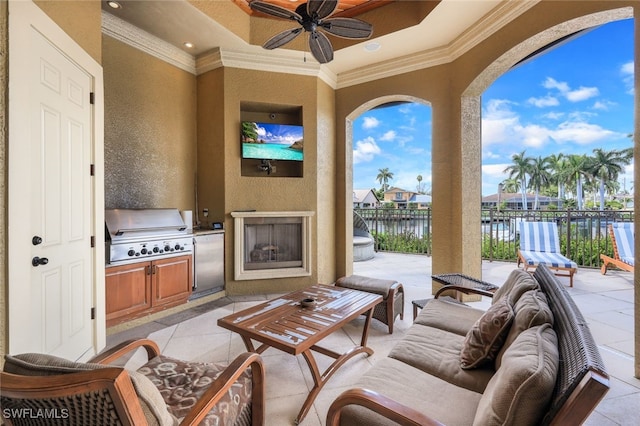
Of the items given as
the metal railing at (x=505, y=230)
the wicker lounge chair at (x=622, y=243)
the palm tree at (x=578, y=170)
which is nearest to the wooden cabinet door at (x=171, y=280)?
the metal railing at (x=505, y=230)

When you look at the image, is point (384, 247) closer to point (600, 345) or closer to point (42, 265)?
point (600, 345)

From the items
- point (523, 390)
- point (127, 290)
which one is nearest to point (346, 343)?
point (523, 390)

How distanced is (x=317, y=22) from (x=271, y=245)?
9.80 ft

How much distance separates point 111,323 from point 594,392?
11.7 feet

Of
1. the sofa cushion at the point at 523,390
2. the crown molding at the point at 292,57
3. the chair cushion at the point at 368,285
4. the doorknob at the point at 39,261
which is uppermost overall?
the crown molding at the point at 292,57

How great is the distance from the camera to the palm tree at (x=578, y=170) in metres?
18.5

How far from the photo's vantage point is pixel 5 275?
1.61m

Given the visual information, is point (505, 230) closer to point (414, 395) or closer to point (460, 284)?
point (460, 284)

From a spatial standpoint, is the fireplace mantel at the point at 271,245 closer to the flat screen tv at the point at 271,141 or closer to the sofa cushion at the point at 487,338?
the flat screen tv at the point at 271,141

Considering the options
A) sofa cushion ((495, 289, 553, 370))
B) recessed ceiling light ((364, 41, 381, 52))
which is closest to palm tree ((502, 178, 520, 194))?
recessed ceiling light ((364, 41, 381, 52))

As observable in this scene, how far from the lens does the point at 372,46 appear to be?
3.86 m

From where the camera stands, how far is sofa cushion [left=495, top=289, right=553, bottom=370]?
1.28 m

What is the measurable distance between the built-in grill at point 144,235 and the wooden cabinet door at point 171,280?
99mm

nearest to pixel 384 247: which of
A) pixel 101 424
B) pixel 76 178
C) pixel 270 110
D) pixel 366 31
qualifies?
pixel 270 110
